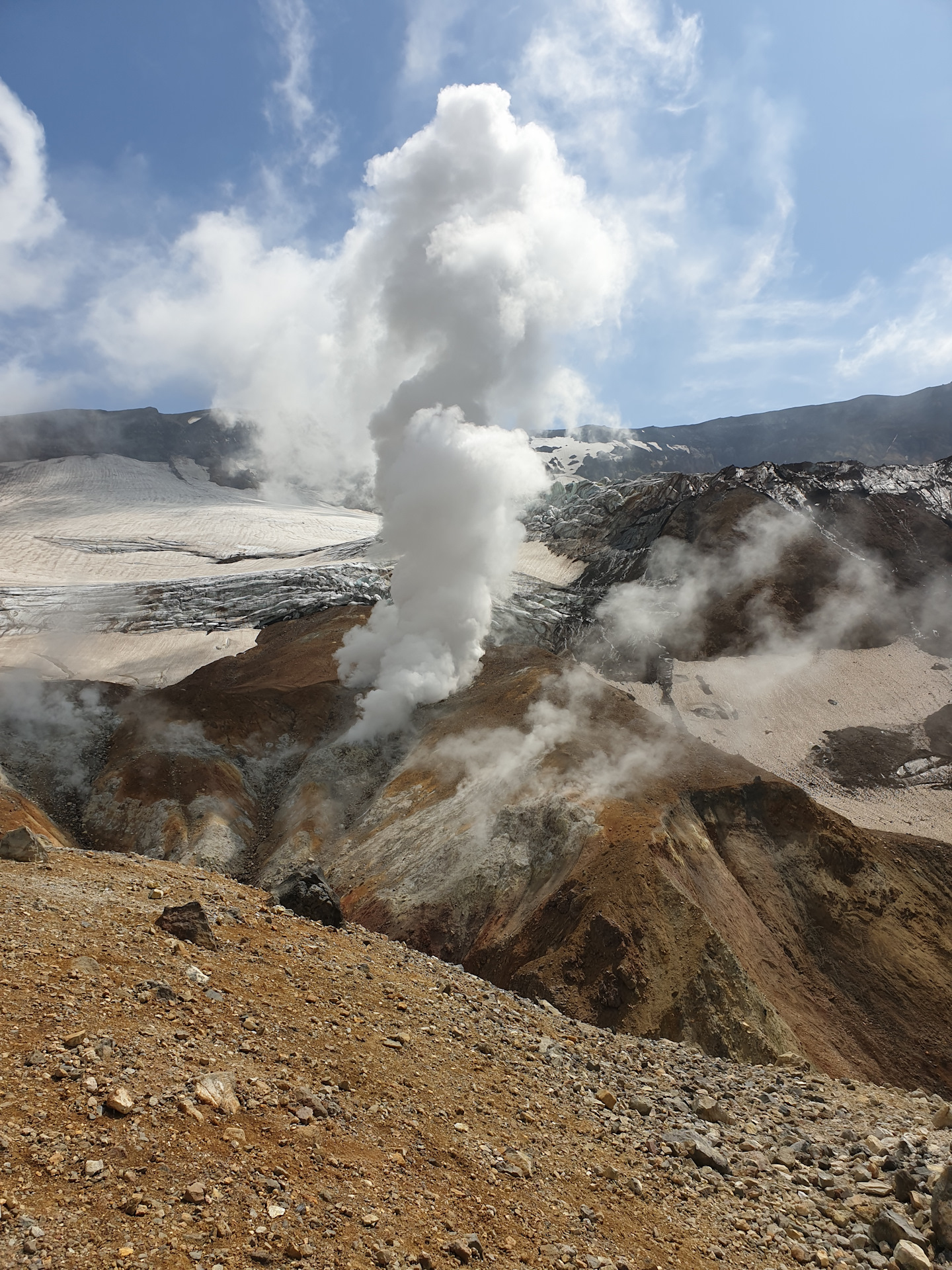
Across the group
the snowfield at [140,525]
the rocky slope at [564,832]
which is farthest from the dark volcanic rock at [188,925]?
the snowfield at [140,525]

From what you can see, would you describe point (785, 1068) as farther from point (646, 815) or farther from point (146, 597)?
point (146, 597)

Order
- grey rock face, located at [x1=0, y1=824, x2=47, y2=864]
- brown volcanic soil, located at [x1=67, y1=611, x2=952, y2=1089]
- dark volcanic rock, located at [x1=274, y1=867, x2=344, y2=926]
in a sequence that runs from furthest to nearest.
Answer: brown volcanic soil, located at [x1=67, y1=611, x2=952, y2=1089] → dark volcanic rock, located at [x1=274, y1=867, x2=344, y2=926] → grey rock face, located at [x1=0, y1=824, x2=47, y2=864]

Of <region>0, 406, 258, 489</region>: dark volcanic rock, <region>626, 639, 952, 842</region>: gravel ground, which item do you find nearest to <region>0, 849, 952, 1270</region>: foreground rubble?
<region>626, 639, 952, 842</region>: gravel ground

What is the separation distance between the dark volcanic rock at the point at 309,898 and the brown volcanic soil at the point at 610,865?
808 cm

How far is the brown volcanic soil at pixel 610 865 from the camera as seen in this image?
69.4 ft

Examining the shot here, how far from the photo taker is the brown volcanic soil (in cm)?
2114

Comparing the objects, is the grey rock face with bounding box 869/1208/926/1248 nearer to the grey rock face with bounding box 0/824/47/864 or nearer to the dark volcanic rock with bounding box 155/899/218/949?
the dark volcanic rock with bounding box 155/899/218/949

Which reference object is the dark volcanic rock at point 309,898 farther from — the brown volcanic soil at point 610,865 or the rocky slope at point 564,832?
the brown volcanic soil at point 610,865

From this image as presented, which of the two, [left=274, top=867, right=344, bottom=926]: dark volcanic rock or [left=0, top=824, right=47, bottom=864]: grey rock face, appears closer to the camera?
[left=0, top=824, right=47, bottom=864]: grey rock face

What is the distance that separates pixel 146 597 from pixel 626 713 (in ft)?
219

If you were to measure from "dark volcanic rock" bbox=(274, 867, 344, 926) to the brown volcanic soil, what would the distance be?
8079 mm

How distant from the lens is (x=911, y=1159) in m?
10.5

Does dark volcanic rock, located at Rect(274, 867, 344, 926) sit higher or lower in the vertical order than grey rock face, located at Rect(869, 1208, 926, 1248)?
higher

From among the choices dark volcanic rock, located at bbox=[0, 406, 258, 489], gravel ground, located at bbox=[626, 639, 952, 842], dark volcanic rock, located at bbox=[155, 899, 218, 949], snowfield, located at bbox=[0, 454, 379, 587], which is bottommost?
gravel ground, located at bbox=[626, 639, 952, 842]
